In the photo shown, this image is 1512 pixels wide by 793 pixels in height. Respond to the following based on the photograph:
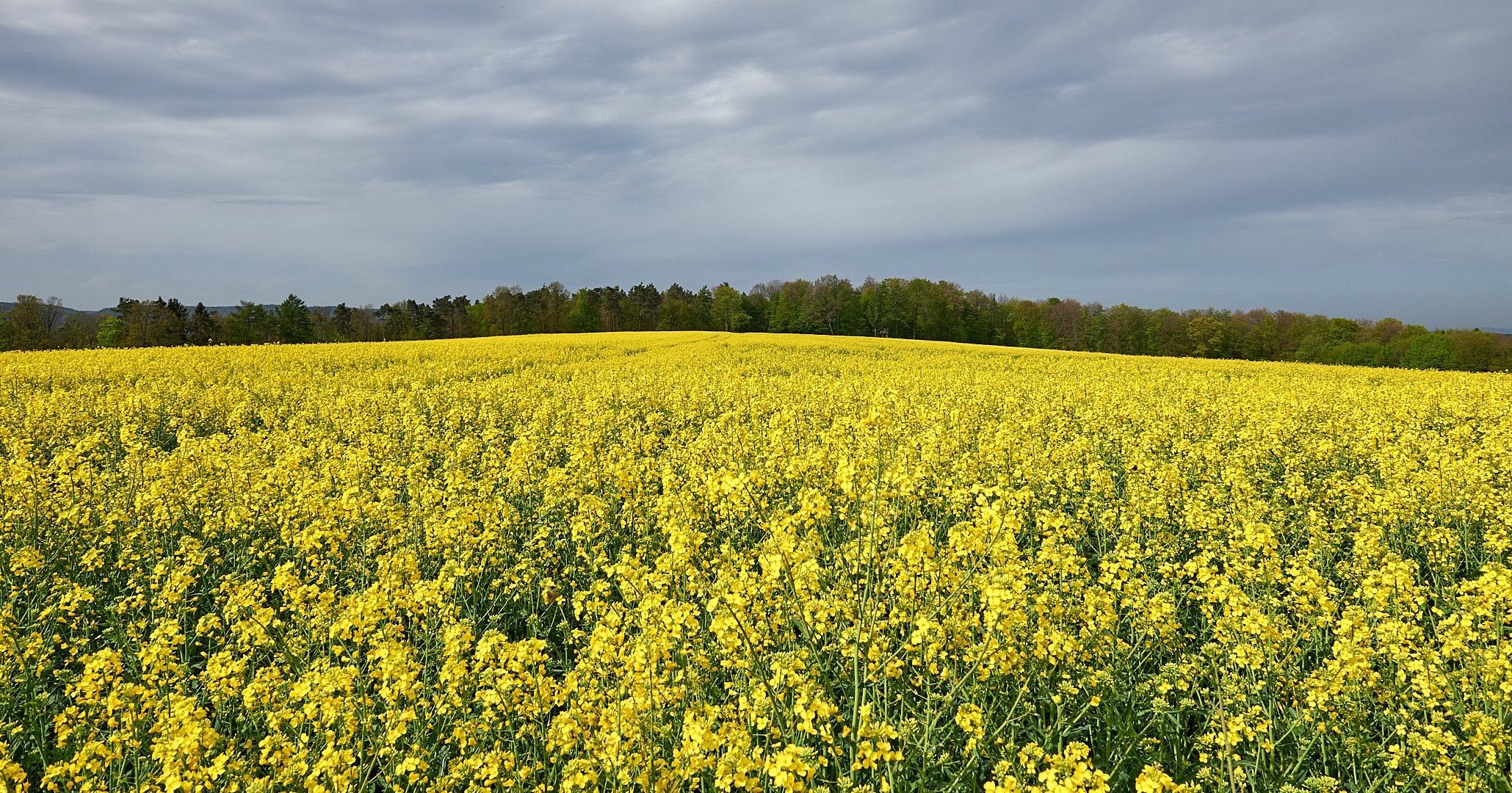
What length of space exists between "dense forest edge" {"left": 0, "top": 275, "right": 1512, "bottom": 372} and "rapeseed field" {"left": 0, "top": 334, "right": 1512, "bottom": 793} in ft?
240

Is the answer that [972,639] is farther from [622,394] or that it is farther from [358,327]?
[358,327]

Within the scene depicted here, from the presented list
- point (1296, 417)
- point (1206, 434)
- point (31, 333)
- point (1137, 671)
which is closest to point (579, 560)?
point (1137, 671)

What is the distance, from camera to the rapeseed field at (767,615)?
3160mm

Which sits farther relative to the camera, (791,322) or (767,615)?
(791,322)

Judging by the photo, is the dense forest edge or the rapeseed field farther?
the dense forest edge

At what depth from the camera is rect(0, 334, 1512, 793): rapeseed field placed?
3.16 meters

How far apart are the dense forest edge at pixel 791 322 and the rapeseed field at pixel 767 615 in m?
73.2

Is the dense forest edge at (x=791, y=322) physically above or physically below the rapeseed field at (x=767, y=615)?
above

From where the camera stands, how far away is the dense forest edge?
67.7 meters

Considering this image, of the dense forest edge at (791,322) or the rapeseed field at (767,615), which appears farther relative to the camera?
the dense forest edge at (791,322)

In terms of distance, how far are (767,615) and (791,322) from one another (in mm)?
78137

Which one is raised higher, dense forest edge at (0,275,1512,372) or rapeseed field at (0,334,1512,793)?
dense forest edge at (0,275,1512,372)

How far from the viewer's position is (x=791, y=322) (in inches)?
3199

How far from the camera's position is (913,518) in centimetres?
644
